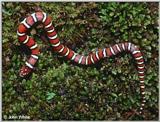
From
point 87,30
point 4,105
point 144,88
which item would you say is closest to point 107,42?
point 87,30

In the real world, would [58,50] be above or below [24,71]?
above

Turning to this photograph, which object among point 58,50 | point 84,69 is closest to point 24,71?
point 58,50

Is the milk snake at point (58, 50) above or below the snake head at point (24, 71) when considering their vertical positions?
above

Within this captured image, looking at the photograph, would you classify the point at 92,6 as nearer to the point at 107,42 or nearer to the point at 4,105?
the point at 107,42

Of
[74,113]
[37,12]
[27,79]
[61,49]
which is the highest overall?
[37,12]

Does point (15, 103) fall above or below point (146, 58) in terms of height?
below

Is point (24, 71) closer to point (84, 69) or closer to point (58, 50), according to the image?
point (58, 50)

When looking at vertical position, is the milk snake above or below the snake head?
above
